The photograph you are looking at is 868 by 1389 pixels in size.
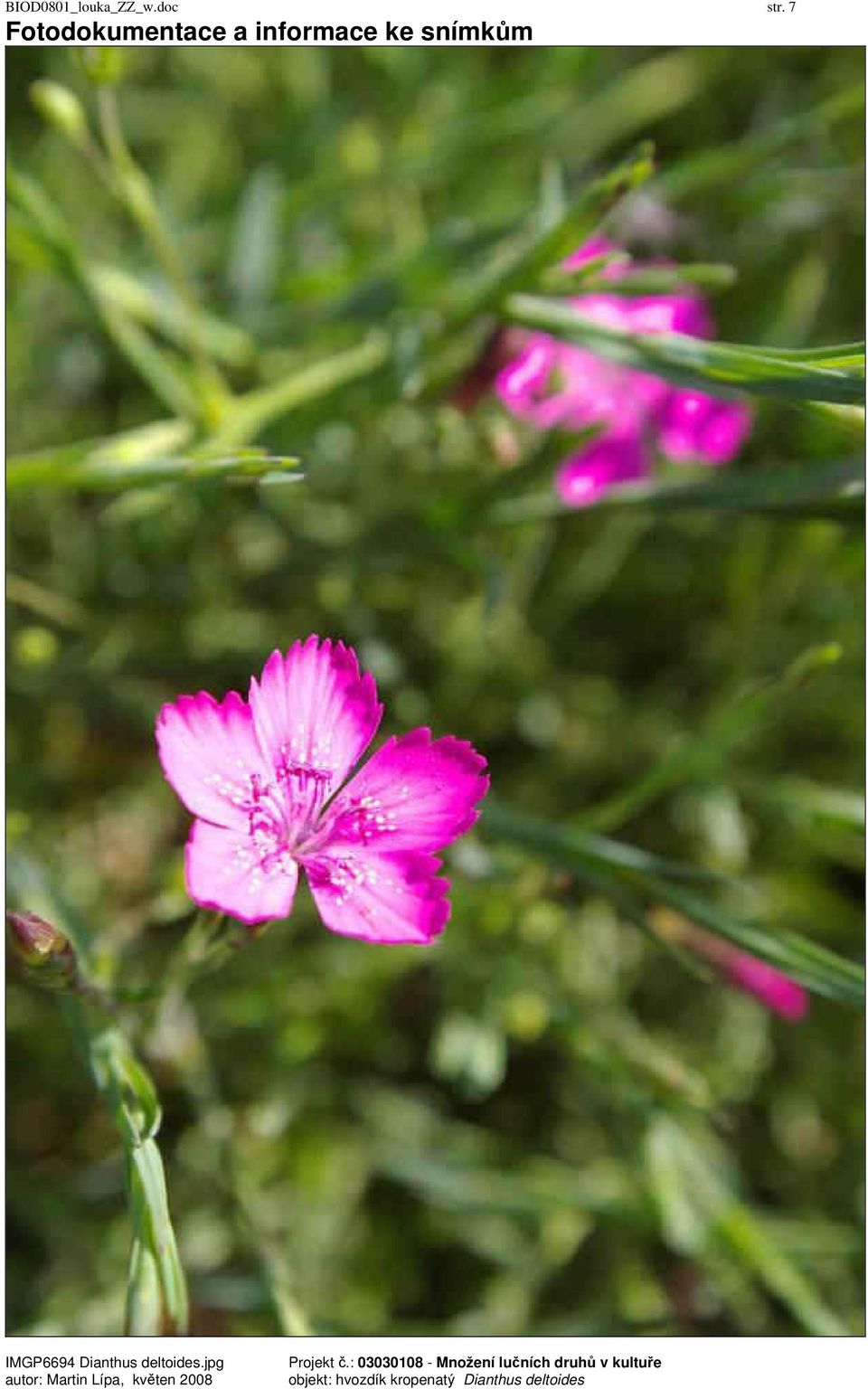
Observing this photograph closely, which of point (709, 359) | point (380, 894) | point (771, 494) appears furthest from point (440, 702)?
point (380, 894)

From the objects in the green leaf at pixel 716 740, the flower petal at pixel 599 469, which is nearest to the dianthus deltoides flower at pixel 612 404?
the flower petal at pixel 599 469

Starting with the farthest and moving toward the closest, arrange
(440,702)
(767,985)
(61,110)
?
1. (440,702)
2. (767,985)
3. (61,110)

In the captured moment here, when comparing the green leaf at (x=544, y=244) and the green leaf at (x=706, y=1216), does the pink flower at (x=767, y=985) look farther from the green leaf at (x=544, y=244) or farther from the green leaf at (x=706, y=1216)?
the green leaf at (x=544, y=244)

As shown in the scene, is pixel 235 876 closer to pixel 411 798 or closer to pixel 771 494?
pixel 411 798

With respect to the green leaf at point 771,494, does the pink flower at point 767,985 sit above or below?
below

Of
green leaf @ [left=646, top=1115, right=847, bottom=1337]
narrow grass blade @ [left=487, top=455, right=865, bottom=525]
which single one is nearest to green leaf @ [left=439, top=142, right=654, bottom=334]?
narrow grass blade @ [left=487, top=455, right=865, bottom=525]

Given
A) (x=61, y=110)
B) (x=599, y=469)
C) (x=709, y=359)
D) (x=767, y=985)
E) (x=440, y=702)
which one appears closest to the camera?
(x=709, y=359)

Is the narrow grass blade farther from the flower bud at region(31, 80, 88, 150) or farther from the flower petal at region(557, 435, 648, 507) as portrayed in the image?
the flower bud at region(31, 80, 88, 150)
